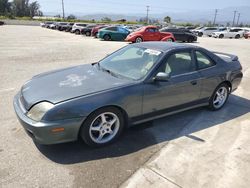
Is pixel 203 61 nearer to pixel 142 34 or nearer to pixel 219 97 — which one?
pixel 219 97

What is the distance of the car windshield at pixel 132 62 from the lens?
3916 millimetres

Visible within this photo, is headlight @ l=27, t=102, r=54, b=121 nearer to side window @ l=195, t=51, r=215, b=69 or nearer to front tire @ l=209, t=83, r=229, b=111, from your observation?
side window @ l=195, t=51, r=215, b=69

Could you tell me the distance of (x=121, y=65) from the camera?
424cm

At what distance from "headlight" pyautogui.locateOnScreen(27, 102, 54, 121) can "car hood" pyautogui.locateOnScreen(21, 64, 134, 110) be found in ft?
0.23

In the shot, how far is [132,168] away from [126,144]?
0.59 meters

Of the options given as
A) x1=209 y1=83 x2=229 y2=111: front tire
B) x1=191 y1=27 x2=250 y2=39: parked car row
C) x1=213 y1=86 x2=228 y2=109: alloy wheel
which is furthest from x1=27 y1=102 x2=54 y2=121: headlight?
x1=191 y1=27 x2=250 y2=39: parked car row

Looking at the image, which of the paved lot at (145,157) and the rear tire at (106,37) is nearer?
the paved lot at (145,157)

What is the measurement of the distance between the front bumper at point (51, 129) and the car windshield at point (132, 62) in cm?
120

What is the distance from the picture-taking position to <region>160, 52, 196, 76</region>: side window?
13.4 ft

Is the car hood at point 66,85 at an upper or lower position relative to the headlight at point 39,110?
upper

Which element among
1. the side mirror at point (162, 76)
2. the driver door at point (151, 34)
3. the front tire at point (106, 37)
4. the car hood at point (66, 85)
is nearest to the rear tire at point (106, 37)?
the front tire at point (106, 37)

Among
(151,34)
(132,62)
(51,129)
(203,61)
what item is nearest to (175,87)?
(132,62)

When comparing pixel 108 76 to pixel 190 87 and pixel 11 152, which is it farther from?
pixel 11 152

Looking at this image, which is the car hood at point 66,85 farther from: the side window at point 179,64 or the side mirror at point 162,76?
the side window at point 179,64
